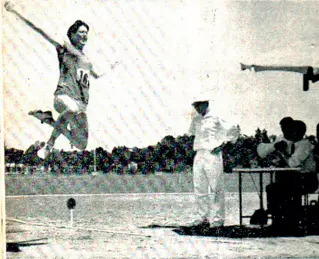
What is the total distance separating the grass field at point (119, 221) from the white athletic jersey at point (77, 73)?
0.73 m

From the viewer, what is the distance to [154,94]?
7.77 meters

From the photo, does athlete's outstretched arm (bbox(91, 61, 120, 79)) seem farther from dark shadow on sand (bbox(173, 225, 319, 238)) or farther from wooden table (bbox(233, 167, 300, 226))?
dark shadow on sand (bbox(173, 225, 319, 238))

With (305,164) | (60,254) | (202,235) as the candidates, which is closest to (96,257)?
(60,254)

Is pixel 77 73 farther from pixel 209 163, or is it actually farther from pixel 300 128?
pixel 300 128

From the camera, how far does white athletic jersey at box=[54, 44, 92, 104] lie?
25.3ft


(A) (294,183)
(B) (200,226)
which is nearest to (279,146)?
(A) (294,183)

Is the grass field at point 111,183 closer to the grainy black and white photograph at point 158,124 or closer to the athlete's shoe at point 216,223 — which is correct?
the grainy black and white photograph at point 158,124

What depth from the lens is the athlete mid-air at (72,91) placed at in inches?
303

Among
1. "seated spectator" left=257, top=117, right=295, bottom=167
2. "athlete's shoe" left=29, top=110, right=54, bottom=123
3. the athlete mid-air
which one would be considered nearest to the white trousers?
"seated spectator" left=257, top=117, right=295, bottom=167

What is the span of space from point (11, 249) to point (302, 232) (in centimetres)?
245

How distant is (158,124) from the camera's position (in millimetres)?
7750

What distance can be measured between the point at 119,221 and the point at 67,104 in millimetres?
1091

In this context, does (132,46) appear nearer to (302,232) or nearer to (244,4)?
(244,4)

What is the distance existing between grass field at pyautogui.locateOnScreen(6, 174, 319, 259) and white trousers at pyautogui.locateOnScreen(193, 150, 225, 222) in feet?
0.23
